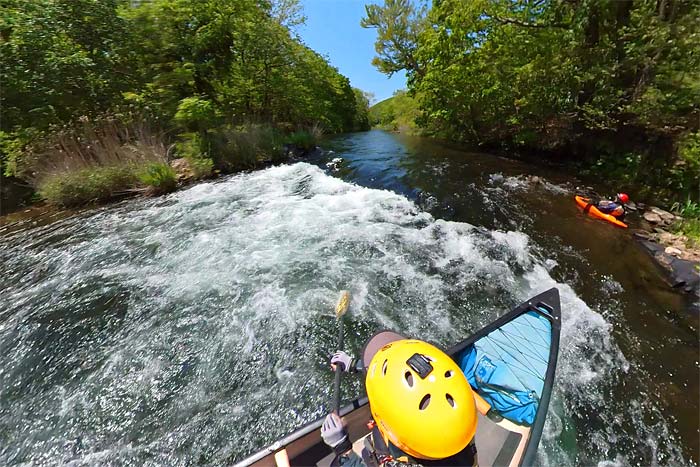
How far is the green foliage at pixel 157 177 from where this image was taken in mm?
7611

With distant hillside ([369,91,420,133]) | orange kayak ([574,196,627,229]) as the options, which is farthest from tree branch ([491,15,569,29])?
distant hillside ([369,91,420,133])

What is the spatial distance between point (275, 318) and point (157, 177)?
6.85m

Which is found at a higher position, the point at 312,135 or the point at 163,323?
the point at 312,135

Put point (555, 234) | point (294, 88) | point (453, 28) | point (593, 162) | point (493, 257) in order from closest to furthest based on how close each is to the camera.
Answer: point (493, 257) < point (555, 234) < point (593, 162) < point (453, 28) < point (294, 88)

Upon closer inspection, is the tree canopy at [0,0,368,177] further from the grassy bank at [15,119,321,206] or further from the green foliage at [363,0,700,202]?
the green foliage at [363,0,700,202]

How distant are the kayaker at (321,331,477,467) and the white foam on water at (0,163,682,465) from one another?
1.18 meters

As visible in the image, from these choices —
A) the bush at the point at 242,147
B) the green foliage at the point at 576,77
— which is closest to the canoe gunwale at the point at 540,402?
the green foliage at the point at 576,77

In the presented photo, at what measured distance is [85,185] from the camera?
710cm

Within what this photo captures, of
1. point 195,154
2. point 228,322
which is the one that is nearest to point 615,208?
point 228,322

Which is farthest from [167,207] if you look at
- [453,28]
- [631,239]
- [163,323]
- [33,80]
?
[453,28]

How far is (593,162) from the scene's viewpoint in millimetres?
8953

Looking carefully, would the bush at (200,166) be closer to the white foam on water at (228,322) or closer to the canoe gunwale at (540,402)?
the white foam on water at (228,322)

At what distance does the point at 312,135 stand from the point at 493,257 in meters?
12.3

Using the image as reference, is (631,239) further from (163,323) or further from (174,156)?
(174,156)
